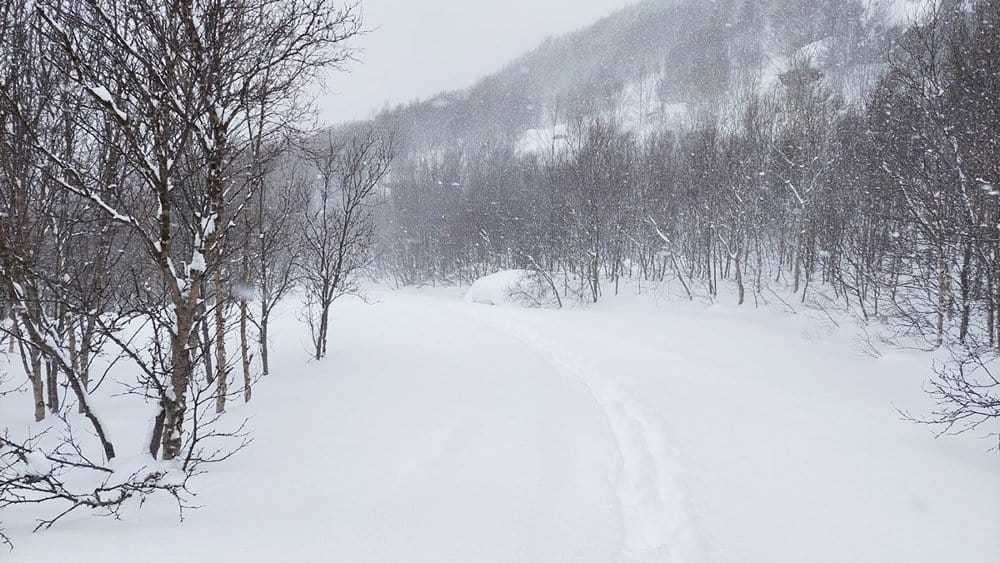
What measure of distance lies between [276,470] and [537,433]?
3.26 m

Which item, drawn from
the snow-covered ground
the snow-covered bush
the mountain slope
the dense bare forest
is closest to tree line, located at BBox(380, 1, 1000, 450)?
the dense bare forest

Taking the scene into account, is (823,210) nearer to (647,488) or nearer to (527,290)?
(527,290)

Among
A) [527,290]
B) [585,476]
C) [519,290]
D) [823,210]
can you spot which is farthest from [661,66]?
[585,476]

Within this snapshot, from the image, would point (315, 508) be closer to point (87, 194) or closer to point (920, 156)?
point (87, 194)

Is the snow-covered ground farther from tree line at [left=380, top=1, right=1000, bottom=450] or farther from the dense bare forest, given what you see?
tree line at [left=380, top=1, right=1000, bottom=450]

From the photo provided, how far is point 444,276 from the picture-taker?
5175 centimetres

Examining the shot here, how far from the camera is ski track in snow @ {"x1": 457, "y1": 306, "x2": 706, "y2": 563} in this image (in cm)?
403

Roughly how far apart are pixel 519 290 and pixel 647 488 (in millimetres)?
25746

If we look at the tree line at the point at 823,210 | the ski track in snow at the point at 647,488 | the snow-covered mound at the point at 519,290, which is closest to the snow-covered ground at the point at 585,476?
the ski track in snow at the point at 647,488

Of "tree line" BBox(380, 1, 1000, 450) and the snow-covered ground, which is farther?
"tree line" BBox(380, 1, 1000, 450)

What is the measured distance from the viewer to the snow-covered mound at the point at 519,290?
1184 inches

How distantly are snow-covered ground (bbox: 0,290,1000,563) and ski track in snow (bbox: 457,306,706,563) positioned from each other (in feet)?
0.07

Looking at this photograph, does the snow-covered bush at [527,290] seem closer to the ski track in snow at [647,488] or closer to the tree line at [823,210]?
the tree line at [823,210]

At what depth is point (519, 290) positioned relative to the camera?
3078 cm
